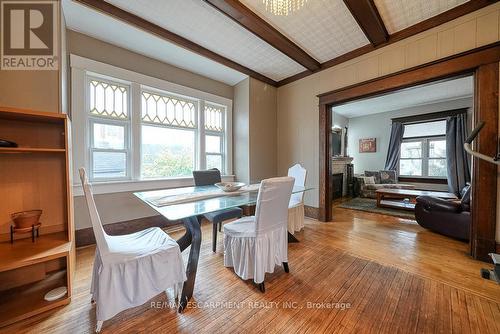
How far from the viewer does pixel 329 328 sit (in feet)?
4.18

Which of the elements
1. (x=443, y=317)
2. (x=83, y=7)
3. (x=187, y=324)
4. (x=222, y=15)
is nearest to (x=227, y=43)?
(x=222, y=15)

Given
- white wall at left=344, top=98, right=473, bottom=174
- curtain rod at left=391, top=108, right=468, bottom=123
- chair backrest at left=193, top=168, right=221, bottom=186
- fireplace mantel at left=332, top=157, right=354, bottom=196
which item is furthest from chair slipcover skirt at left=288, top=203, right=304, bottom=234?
curtain rod at left=391, top=108, right=468, bottom=123

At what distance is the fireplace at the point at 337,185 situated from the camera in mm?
5567

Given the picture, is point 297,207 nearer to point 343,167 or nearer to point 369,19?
point 369,19

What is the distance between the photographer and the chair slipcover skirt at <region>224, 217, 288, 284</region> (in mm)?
1616

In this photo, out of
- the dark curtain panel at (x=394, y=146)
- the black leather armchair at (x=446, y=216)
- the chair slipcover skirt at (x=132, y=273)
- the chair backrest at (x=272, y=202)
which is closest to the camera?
the chair slipcover skirt at (x=132, y=273)

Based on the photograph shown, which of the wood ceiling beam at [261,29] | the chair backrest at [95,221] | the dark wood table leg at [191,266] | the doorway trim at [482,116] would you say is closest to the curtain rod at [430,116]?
the doorway trim at [482,116]

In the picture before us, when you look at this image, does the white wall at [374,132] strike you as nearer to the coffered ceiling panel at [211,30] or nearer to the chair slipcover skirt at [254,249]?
the coffered ceiling panel at [211,30]

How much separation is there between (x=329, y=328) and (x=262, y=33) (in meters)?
3.10

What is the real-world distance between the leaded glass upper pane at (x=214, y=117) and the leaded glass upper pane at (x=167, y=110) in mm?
288

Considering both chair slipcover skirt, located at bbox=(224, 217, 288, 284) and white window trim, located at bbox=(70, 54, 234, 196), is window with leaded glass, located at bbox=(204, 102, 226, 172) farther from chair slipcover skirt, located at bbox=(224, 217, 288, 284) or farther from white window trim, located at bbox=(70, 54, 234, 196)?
chair slipcover skirt, located at bbox=(224, 217, 288, 284)

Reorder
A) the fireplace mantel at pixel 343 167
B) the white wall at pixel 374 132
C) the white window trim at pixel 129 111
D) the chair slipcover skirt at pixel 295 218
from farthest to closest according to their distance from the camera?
1. the white wall at pixel 374 132
2. the fireplace mantel at pixel 343 167
3. the chair slipcover skirt at pixel 295 218
4. the white window trim at pixel 129 111

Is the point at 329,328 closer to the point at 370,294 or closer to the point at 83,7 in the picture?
the point at 370,294

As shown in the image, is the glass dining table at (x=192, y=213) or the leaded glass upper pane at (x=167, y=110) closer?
the glass dining table at (x=192, y=213)
